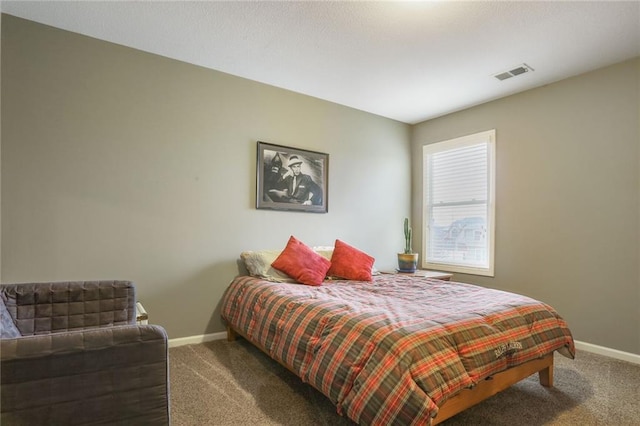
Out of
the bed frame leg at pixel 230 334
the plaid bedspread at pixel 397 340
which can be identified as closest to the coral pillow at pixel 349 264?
the plaid bedspread at pixel 397 340

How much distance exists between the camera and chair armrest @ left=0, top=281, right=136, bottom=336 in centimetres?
195

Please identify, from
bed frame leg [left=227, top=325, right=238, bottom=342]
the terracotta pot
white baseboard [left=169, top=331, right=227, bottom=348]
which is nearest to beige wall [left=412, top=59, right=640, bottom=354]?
the terracotta pot

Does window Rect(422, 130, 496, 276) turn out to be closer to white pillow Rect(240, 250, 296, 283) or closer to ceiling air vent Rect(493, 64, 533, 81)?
ceiling air vent Rect(493, 64, 533, 81)

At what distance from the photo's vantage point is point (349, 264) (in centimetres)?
323

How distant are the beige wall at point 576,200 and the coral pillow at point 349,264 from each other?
1.51m

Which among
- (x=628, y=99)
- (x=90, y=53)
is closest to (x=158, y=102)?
(x=90, y=53)

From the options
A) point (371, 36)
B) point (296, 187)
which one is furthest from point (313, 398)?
point (371, 36)

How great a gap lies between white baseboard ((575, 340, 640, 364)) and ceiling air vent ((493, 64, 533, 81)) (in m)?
2.47

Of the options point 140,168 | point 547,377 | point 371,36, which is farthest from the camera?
point 140,168

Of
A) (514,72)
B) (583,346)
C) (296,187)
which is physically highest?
(514,72)

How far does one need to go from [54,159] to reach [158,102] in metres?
0.88

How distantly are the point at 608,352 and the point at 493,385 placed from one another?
1902 mm

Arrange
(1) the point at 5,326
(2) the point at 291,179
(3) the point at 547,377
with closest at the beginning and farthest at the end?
(1) the point at 5,326
(3) the point at 547,377
(2) the point at 291,179

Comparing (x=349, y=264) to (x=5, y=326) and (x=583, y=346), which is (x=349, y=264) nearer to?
(x=583, y=346)
